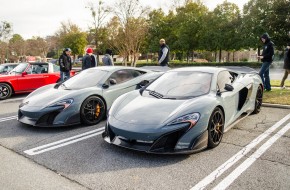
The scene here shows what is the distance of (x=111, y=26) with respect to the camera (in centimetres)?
3722

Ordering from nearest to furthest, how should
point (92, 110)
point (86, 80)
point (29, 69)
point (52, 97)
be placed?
point (52, 97), point (92, 110), point (86, 80), point (29, 69)

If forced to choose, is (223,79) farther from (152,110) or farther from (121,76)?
(121,76)

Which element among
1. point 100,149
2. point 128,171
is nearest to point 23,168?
point 100,149

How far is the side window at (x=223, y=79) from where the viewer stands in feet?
15.8

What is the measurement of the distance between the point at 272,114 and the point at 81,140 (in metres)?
4.55

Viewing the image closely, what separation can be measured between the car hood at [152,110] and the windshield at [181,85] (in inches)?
9.2

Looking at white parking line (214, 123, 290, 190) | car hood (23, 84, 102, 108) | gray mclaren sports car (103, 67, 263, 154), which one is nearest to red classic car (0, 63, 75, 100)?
car hood (23, 84, 102, 108)

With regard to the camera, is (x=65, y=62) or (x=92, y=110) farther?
(x=65, y=62)

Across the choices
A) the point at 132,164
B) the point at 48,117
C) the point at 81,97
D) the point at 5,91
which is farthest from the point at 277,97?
the point at 5,91

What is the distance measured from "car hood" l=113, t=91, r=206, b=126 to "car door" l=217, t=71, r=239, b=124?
0.67 m

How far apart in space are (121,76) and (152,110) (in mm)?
2559

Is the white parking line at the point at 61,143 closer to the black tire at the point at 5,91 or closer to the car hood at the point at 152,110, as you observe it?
the car hood at the point at 152,110

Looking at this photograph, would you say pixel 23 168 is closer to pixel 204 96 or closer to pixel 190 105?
pixel 190 105

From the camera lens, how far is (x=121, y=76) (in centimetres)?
643
